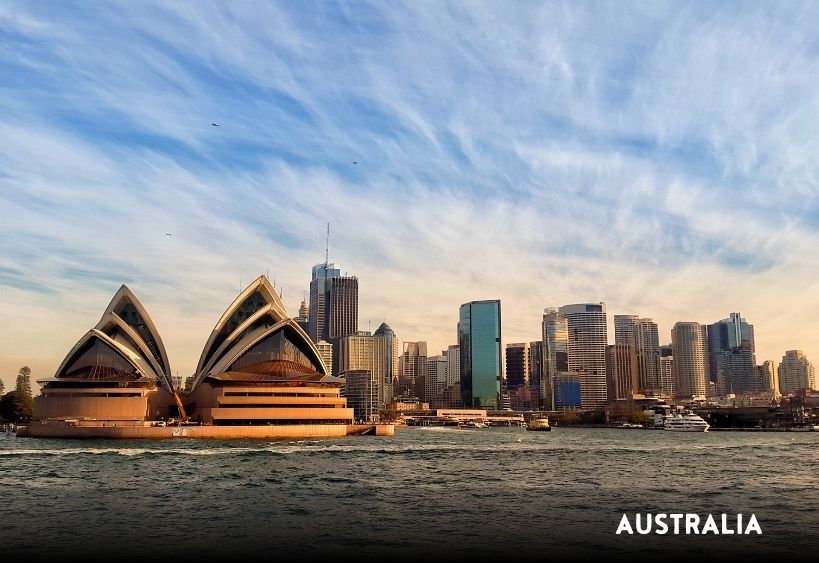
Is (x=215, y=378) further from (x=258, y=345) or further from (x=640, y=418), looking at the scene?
(x=640, y=418)

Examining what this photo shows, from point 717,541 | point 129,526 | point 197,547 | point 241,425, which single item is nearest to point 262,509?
point 129,526

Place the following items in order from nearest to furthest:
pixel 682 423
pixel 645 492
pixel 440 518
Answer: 1. pixel 440 518
2. pixel 645 492
3. pixel 682 423

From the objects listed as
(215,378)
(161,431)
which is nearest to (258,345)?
(215,378)

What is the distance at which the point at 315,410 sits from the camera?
102 m

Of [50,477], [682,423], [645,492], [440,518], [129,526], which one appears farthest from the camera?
[682,423]

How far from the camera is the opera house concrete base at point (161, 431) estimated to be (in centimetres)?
9094

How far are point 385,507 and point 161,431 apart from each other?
67.7 metres

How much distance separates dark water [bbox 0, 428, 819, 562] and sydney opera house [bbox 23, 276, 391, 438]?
41483 mm

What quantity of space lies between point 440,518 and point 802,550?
12200 mm

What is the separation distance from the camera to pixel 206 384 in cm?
10644

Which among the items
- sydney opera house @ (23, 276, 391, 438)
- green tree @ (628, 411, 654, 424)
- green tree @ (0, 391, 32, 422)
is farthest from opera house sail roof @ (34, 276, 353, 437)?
green tree @ (628, 411, 654, 424)

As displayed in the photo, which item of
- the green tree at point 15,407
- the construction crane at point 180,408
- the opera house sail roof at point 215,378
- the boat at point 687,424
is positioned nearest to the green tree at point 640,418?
Result: the boat at point 687,424

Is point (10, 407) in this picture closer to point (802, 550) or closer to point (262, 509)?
point (262, 509)

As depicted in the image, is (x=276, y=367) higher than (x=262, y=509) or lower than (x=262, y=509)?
higher
